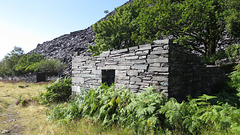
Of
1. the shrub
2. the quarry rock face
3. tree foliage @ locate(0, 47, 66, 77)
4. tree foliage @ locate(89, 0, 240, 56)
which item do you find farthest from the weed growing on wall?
the quarry rock face

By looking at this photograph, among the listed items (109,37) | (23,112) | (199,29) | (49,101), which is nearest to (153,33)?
(199,29)

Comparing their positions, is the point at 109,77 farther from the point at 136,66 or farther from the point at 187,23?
the point at 187,23

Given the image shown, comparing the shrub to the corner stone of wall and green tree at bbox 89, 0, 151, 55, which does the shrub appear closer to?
the corner stone of wall

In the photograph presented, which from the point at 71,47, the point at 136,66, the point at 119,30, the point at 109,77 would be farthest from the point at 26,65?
the point at 136,66

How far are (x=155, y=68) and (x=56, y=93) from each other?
5891mm

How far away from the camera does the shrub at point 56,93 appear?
7531 mm

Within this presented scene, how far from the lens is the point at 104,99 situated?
4227mm

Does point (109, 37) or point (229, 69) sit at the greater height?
point (109, 37)

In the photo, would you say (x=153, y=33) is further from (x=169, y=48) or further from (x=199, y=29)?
(x=169, y=48)

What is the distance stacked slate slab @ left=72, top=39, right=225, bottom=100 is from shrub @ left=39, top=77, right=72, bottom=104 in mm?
2647

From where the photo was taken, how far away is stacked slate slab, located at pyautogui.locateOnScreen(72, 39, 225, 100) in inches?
159

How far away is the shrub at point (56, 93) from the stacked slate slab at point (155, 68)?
2647 mm

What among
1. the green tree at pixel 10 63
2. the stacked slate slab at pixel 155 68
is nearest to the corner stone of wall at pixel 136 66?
the stacked slate slab at pixel 155 68

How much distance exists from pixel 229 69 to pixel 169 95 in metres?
6.48
